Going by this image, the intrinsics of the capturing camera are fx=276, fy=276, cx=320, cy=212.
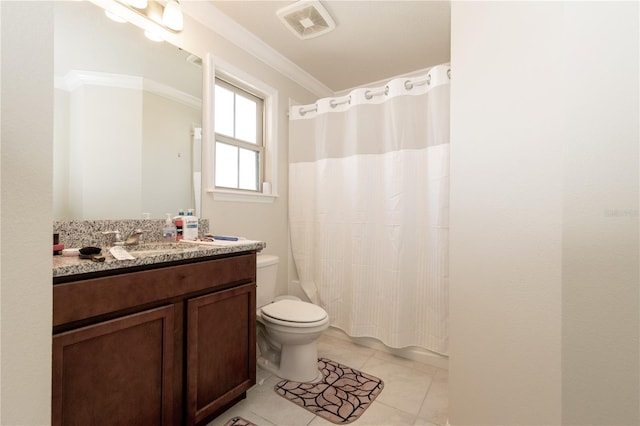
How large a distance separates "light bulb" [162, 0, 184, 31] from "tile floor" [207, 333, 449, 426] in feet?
7.09

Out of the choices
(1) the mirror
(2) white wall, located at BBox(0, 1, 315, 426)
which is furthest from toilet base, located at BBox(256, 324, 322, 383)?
(2) white wall, located at BBox(0, 1, 315, 426)

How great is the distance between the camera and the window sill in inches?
75.8

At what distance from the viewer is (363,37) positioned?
6.81 feet

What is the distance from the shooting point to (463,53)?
120cm

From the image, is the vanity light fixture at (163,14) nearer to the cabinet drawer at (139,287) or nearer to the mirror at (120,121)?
the mirror at (120,121)

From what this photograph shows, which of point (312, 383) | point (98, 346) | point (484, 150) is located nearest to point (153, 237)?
point (98, 346)

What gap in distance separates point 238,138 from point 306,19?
0.98 metres

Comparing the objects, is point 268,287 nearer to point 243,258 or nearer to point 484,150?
point 243,258

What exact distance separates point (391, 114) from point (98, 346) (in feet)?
6.83

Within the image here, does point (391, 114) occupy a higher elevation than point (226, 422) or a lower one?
higher

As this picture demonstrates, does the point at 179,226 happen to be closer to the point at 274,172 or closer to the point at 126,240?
the point at 126,240

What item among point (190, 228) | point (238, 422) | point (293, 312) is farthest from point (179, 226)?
point (238, 422)

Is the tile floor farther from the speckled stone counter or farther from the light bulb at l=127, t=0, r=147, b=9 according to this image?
the light bulb at l=127, t=0, r=147, b=9

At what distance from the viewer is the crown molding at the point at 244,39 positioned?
177 centimetres
